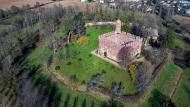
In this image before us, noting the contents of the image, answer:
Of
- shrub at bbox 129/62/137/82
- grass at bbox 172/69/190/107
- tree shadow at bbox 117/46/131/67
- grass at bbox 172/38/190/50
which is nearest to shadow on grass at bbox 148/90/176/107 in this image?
grass at bbox 172/69/190/107

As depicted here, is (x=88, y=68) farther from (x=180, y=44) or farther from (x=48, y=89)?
(x=180, y=44)

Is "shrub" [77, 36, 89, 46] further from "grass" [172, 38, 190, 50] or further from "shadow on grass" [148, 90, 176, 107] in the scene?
"grass" [172, 38, 190, 50]

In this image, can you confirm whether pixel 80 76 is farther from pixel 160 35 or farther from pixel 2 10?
pixel 2 10

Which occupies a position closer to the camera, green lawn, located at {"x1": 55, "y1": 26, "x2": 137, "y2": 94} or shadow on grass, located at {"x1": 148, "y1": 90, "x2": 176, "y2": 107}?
shadow on grass, located at {"x1": 148, "y1": 90, "x2": 176, "y2": 107}

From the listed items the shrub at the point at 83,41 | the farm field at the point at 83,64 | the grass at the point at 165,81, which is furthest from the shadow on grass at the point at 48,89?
the grass at the point at 165,81

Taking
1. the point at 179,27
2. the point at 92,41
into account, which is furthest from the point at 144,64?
the point at 179,27

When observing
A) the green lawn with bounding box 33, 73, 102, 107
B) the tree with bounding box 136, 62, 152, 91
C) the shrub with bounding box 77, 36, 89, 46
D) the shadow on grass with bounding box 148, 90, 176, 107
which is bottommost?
the shadow on grass with bounding box 148, 90, 176, 107
